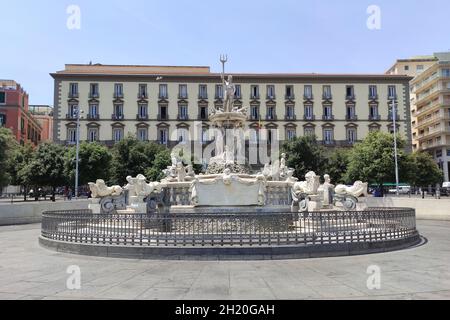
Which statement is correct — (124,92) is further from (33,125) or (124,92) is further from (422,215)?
(422,215)

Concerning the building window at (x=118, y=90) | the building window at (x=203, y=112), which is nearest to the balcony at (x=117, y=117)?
the building window at (x=118, y=90)

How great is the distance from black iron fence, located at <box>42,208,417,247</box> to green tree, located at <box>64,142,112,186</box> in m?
34.2

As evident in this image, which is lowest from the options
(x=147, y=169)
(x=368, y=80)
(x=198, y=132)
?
(x=147, y=169)

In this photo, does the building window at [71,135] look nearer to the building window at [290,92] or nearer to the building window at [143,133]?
the building window at [143,133]

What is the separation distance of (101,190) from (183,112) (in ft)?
159

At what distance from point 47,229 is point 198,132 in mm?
51781

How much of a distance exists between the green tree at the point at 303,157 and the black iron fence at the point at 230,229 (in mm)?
38412

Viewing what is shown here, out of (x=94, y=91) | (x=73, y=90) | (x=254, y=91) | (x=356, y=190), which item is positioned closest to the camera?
(x=356, y=190)

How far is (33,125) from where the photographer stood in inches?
3191

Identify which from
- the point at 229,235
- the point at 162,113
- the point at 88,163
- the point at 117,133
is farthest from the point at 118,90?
the point at 229,235

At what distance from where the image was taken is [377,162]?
4756 cm

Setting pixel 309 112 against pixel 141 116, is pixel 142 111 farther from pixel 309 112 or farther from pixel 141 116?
pixel 309 112
